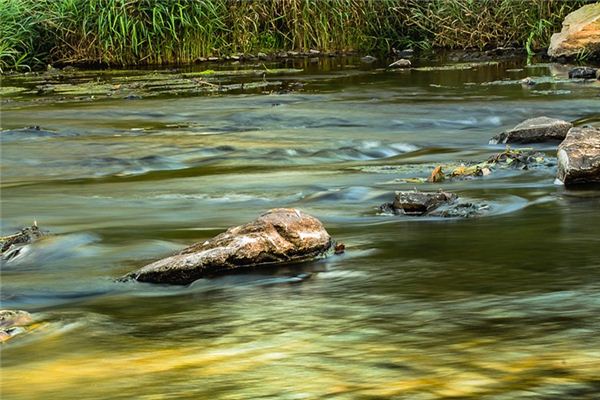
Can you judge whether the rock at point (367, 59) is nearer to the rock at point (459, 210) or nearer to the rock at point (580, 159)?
the rock at point (580, 159)

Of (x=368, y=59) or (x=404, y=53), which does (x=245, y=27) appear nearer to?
(x=368, y=59)

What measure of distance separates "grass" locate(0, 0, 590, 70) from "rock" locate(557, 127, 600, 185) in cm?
954

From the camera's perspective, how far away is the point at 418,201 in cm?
455

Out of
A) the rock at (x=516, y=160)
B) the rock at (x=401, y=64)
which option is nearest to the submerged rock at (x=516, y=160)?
the rock at (x=516, y=160)

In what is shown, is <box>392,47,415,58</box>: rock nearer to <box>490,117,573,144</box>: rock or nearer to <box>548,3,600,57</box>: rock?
<box>548,3,600,57</box>: rock

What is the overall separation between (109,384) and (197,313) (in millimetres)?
775

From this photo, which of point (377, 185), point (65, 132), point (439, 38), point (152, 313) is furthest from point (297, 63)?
point (152, 313)

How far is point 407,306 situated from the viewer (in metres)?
2.92

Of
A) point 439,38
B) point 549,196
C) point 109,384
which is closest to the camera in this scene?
point 109,384

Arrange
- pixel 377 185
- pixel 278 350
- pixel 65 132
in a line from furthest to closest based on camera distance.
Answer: pixel 65 132 → pixel 377 185 → pixel 278 350

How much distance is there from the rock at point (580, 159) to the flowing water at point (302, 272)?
14 cm

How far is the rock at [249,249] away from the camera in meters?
3.54

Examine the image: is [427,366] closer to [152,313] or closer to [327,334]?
[327,334]

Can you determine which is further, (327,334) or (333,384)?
(327,334)
